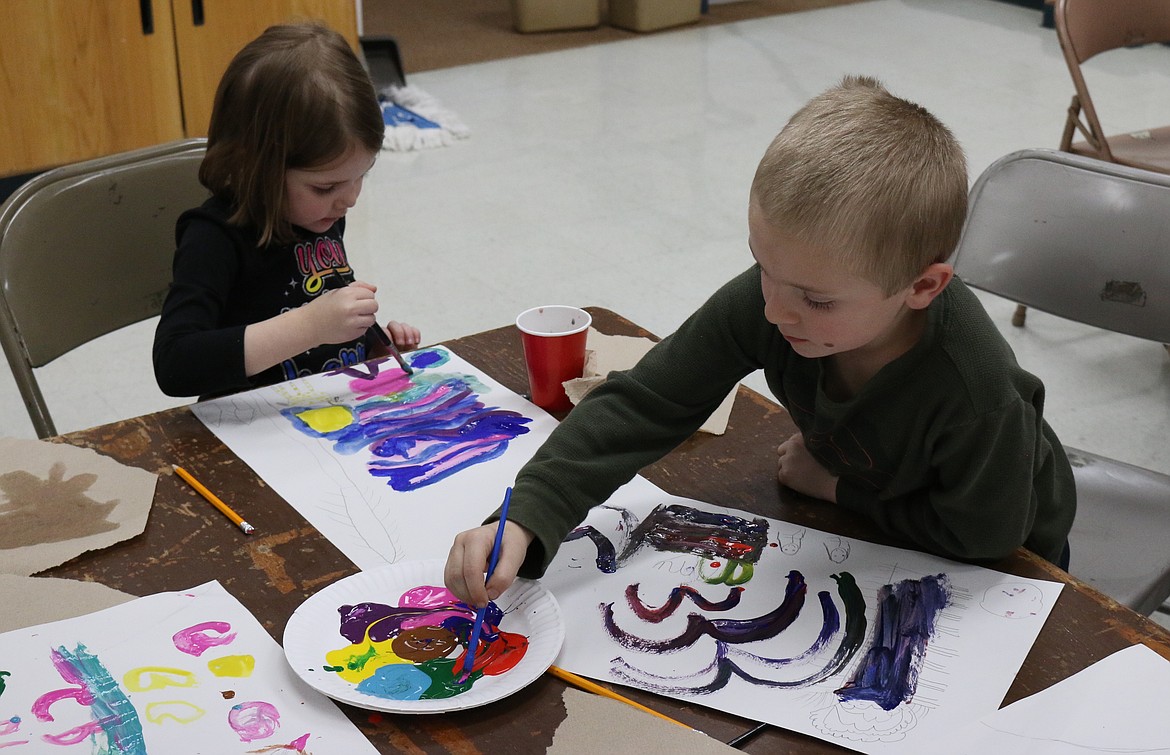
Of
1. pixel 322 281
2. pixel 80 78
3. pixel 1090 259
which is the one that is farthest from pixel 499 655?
pixel 80 78

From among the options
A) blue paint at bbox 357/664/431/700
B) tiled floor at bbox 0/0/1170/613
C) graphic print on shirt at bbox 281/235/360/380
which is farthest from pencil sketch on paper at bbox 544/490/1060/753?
tiled floor at bbox 0/0/1170/613

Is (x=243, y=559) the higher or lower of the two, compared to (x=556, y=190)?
higher

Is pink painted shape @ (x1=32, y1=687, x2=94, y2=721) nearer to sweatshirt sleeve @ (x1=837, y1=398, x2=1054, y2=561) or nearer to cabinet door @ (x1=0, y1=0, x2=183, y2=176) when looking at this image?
sweatshirt sleeve @ (x1=837, y1=398, x2=1054, y2=561)

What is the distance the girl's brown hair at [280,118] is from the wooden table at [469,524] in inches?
11.9

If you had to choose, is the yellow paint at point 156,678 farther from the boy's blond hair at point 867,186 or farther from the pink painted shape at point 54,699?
the boy's blond hair at point 867,186

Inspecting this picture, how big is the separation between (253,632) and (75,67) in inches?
107

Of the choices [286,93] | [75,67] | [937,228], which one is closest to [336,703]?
[937,228]

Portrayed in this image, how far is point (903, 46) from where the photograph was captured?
17.1ft

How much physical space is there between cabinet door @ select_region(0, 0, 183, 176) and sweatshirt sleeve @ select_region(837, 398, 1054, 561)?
9.39ft

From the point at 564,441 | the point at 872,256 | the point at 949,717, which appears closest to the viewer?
the point at 949,717

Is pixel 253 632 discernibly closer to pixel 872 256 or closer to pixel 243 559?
pixel 243 559

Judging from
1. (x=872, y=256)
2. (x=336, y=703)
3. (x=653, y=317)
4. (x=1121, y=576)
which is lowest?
A: (x=653, y=317)

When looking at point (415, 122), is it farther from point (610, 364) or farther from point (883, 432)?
point (883, 432)

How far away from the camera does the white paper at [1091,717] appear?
30.1 inches
